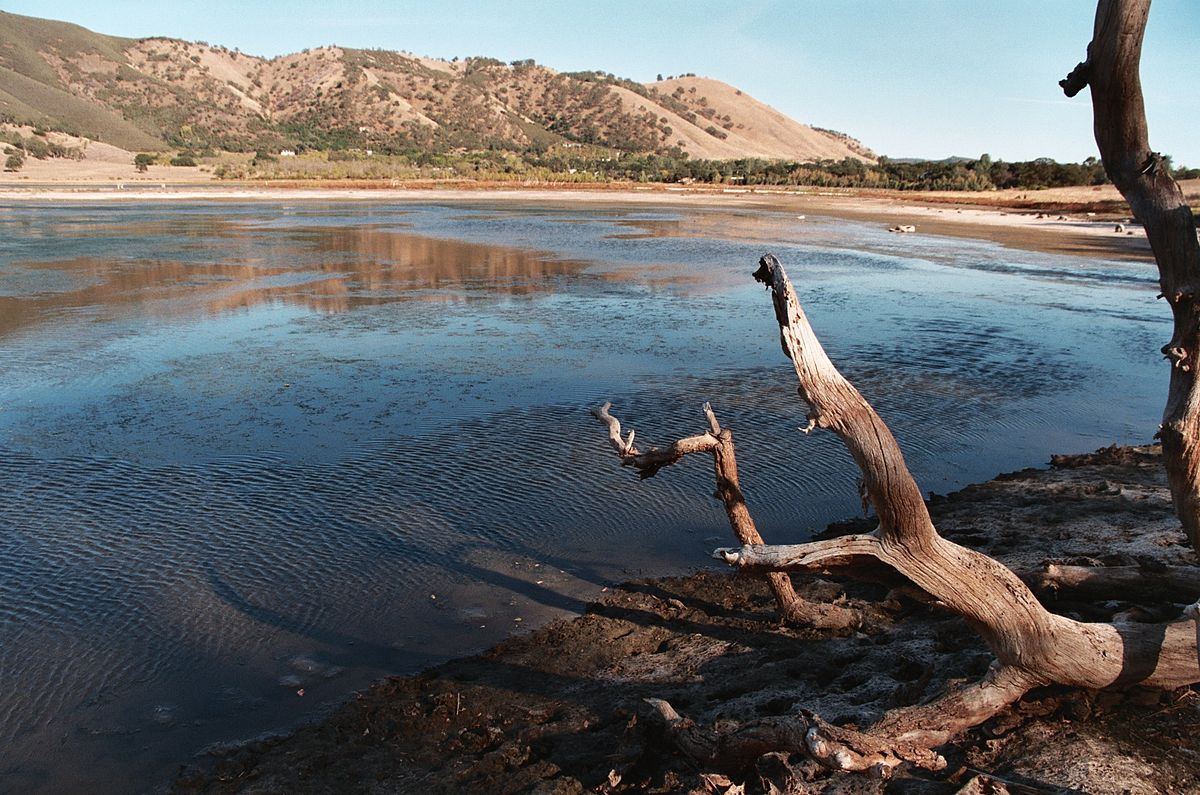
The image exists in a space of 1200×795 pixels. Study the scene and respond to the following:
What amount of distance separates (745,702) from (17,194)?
169 ft

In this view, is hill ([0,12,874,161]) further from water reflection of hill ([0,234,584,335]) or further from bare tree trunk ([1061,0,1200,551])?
bare tree trunk ([1061,0,1200,551])

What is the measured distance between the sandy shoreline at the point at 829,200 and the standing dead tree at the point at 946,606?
2793 centimetres

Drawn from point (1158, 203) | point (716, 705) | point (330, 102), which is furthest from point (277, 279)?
point (330, 102)

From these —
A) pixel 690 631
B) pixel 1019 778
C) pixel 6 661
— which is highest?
pixel 1019 778

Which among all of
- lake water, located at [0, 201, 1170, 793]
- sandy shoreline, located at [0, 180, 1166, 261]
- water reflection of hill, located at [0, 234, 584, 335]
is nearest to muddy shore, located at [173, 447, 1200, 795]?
lake water, located at [0, 201, 1170, 793]

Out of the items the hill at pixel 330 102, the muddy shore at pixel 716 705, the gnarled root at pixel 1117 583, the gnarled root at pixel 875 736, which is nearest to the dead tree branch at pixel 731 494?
the muddy shore at pixel 716 705

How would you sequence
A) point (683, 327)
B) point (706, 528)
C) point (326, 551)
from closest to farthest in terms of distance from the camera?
point (326, 551) → point (706, 528) → point (683, 327)

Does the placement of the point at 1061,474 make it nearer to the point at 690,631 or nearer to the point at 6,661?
the point at 690,631

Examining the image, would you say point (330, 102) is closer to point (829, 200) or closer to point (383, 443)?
point (829, 200)

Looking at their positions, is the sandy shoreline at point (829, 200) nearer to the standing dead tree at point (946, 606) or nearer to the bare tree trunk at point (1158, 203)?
the bare tree trunk at point (1158, 203)

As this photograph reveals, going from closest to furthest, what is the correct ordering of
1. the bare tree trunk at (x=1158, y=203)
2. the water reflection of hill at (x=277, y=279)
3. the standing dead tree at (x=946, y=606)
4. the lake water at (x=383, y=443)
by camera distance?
the bare tree trunk at (x=1158, y=203), the standing dead tree at (x=946, y=606), the lake water at (x=383, y=443), the water reflection of hill at (x=277, y=279)

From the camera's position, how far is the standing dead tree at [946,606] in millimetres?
3580

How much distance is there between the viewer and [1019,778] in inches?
A: 131

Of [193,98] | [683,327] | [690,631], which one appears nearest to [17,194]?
[683,327]
